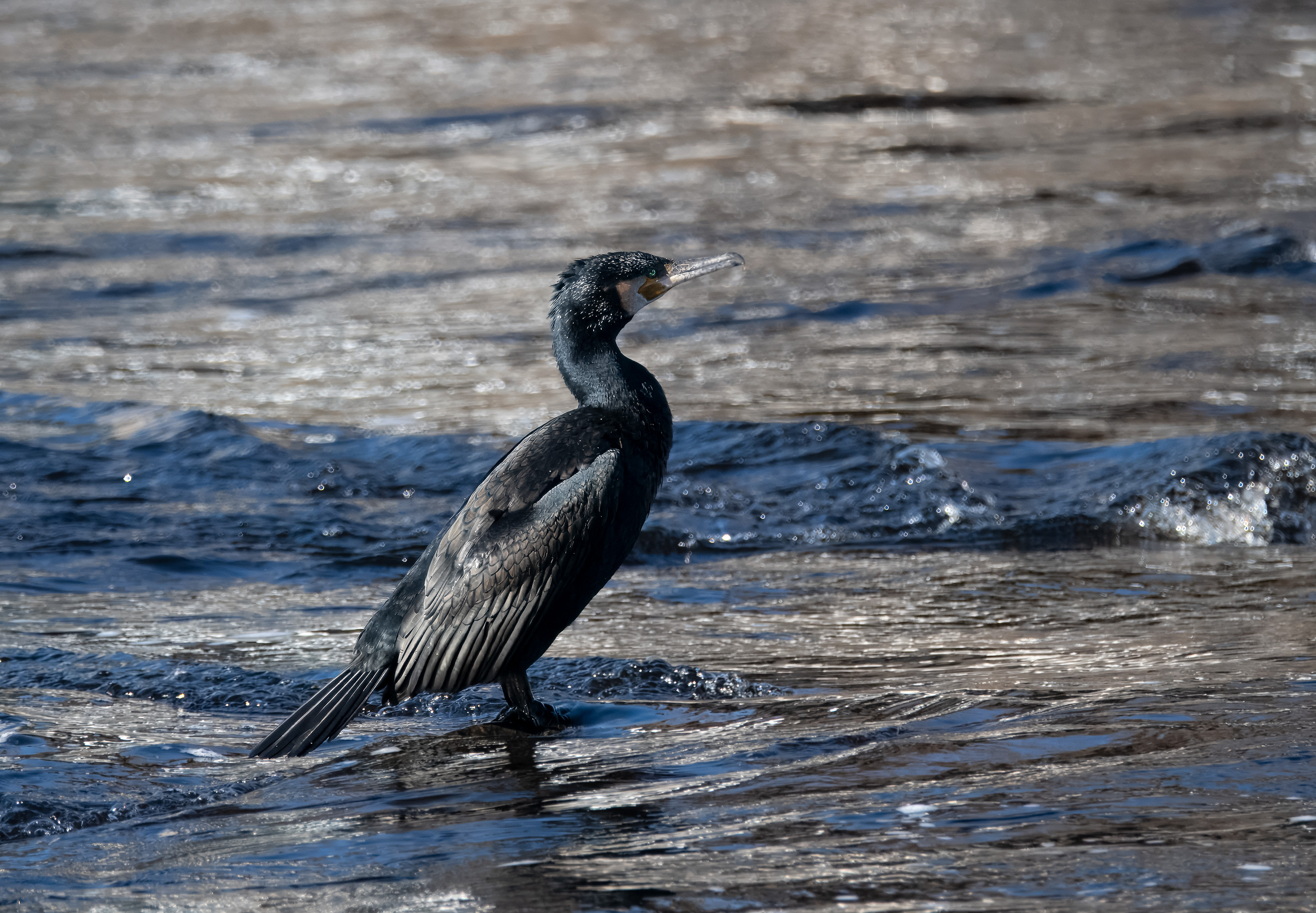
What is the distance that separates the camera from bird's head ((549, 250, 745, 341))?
4.84 m

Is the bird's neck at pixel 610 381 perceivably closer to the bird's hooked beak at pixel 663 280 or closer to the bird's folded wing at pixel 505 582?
the bird's hooked beak at pixel 663 280

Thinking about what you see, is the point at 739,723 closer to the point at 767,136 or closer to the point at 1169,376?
the point at 1169,376

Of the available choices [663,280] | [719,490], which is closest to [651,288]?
[663,280]

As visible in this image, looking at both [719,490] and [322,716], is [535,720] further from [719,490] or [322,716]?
[719,490]

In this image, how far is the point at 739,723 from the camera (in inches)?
175

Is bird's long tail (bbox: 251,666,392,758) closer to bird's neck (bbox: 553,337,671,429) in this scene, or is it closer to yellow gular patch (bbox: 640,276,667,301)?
bird's neck (bbox: 553,337,671,429)

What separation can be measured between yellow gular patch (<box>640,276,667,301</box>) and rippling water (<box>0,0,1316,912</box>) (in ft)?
3.81

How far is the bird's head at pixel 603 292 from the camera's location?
191 inches

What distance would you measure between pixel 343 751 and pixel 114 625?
1.80 metres

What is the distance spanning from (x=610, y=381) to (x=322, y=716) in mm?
1277

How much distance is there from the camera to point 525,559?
4.41 metres

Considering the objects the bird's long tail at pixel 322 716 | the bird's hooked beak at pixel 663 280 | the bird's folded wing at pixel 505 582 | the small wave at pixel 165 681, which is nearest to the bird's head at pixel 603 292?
the bird's hooked beak at pixel 663 280

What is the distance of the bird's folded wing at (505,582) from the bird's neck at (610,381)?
271 mm

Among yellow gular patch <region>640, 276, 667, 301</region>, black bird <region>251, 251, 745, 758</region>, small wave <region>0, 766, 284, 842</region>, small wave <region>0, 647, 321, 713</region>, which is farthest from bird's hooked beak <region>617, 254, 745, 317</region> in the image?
small wave <region>0, 766, 284, 842</region>
